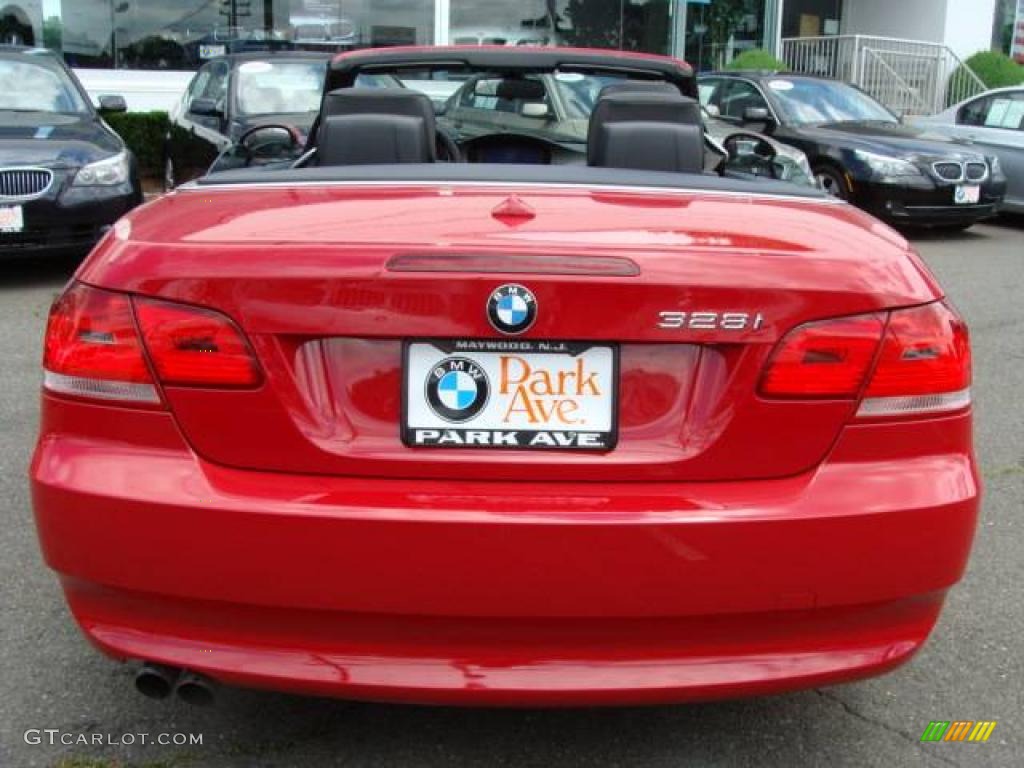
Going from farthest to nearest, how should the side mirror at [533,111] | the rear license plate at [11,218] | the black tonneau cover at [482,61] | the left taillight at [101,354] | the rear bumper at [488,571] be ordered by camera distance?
the rear license plate at [11,218] → the side mirror at [533,111] → the black tonneau cover at [482,61] → the left taillight at [101,354] → the rear bumper at [488,571]

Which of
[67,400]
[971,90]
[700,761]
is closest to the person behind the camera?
[67,400]

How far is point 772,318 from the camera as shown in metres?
2.18

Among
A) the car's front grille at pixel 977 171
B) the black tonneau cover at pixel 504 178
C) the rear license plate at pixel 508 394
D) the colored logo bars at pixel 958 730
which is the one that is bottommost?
the colored logo bars at pixel 958 730

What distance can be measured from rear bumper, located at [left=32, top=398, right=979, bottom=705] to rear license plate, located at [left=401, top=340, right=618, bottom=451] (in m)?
0.09

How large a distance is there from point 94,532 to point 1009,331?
6.57 metres

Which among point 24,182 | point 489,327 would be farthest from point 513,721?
point 24,182

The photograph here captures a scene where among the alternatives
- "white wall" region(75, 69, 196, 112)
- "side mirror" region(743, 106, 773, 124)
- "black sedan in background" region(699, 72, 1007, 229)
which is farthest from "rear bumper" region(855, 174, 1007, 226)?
"white wall" region(75, 69, 196, 112)

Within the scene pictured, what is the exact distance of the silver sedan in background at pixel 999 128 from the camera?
39.7ft

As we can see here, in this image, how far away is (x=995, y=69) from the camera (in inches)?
841

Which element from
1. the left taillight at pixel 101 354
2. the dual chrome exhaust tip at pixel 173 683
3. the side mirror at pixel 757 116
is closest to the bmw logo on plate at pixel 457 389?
the left taillight at pixel 101 354

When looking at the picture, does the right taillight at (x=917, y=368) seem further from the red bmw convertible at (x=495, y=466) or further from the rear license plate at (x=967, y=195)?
the rear license plate at (x=967, y=195)

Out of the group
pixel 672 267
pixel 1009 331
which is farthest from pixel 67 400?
pixel 1009 331

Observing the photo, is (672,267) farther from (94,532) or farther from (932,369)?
(94,532)

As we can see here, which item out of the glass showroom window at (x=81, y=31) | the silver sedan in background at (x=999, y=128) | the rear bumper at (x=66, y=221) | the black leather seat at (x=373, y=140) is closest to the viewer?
the black leather seat at (x=373, y=140)
